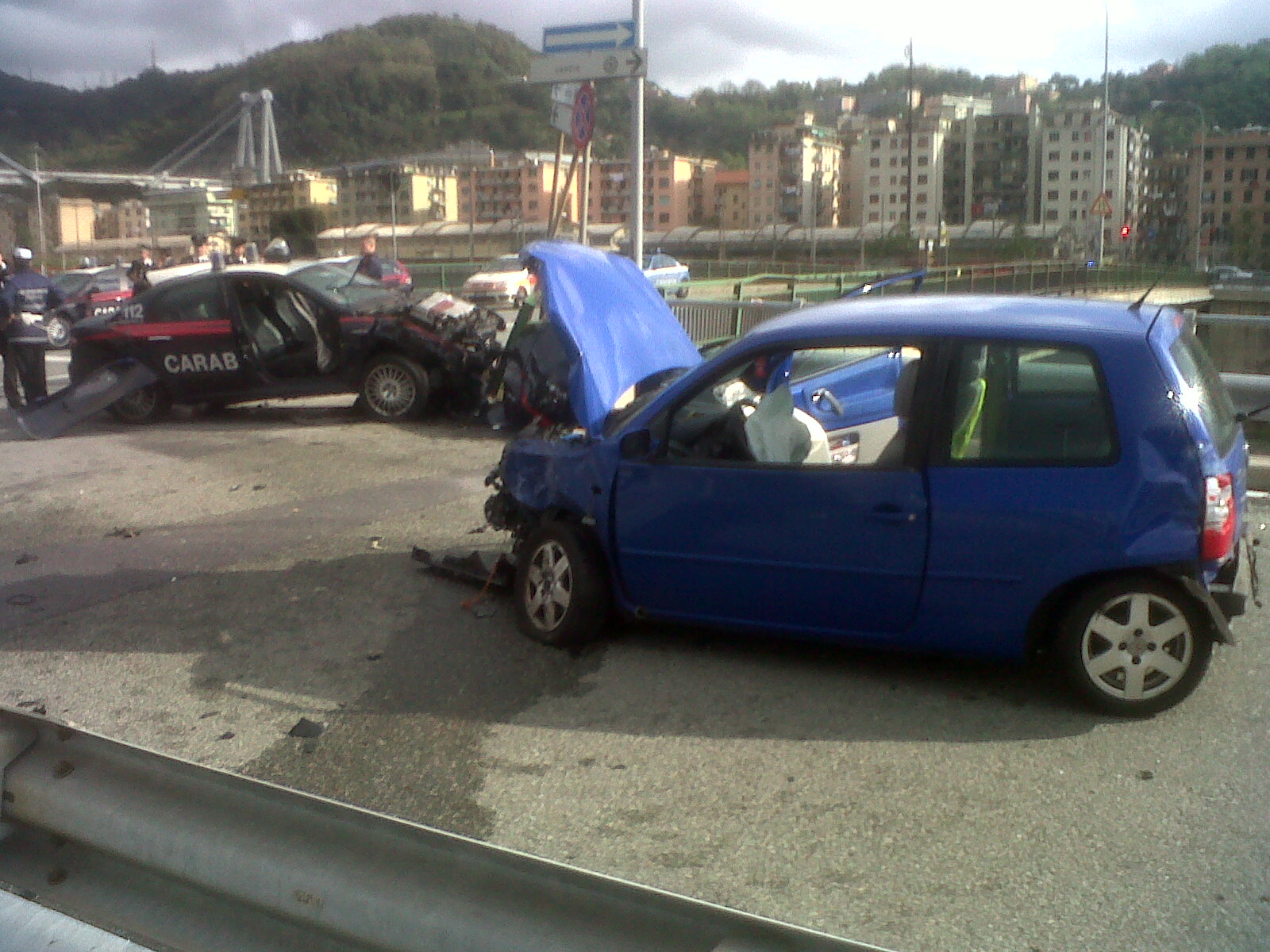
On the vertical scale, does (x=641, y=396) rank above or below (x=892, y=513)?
above

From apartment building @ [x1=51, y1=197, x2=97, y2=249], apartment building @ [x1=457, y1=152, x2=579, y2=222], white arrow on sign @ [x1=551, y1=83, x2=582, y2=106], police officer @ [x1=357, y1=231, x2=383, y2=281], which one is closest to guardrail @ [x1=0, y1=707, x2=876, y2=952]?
white arrow on sign @ [x1=551, y1=83, x2=582, y2=106]

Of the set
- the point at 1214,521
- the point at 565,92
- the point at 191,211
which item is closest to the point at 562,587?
the point at 1214,521

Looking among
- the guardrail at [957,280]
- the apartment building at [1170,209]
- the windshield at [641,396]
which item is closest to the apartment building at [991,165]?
the apartment building at [1170,209]

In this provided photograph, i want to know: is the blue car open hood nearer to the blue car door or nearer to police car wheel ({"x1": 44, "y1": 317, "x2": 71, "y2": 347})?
the blue car door

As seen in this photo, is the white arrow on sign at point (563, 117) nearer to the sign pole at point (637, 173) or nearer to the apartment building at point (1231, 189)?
the sign pole at point (637, 173)

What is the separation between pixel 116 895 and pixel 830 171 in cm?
6325

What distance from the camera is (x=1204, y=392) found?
4.84 m

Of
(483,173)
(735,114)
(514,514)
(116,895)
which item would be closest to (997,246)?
(483,173)

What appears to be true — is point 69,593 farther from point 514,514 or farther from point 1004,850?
point 1004,850

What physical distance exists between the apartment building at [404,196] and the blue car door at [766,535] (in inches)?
1539

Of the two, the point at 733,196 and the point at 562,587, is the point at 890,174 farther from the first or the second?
the point at 562,587

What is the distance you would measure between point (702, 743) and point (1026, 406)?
179cm

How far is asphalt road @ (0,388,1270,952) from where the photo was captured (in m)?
3.59

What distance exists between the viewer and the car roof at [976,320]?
15.8 feet
